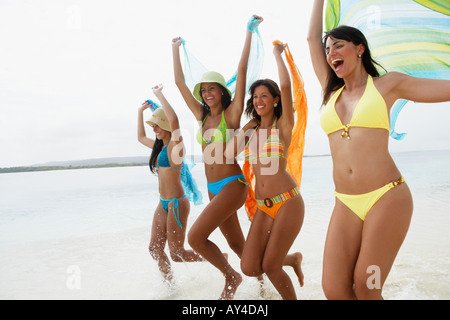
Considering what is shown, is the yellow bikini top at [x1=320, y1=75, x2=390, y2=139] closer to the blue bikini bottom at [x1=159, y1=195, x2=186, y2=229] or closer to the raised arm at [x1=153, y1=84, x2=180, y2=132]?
the raised arm at [x1=153, y1=84, x2=180, y2=132]

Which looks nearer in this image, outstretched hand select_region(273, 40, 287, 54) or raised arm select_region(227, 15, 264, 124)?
outstretched hand select_region(273, 40, 287, 54)

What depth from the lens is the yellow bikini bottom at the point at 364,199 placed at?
2336mm

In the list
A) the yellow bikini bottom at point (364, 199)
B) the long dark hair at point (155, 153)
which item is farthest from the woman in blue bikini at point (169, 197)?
the yellow bikini bottom at point (364, 199)

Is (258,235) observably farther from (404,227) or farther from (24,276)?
(24,276)

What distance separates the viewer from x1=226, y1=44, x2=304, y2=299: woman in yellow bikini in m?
3.48

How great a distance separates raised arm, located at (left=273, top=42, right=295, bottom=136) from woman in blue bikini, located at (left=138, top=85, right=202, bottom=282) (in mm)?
1498

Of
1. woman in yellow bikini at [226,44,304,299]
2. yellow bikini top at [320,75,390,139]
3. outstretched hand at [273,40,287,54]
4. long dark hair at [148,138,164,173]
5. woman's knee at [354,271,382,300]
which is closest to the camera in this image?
woman's knee at [354,271,382,300]

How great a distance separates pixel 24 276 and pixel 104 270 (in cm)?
133

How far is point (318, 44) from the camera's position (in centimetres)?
303

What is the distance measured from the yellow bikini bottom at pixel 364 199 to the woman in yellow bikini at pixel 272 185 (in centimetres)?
107

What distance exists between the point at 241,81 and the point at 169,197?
190 cm

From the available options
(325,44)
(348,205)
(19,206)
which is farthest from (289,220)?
(19,206)

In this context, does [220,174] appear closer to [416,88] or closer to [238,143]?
[238,143]

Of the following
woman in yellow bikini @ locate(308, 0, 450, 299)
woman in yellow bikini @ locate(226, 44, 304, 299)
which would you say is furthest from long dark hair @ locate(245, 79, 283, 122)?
woman in yellow bikini @ locate(308, 0, 450, 299)
